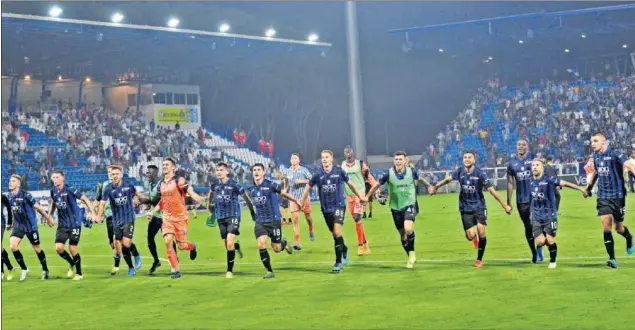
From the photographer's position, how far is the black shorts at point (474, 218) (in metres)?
17.8

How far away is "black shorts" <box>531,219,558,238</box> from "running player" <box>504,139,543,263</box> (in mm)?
850

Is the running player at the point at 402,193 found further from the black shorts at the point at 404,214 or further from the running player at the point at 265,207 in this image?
the running player at the point at 265,207

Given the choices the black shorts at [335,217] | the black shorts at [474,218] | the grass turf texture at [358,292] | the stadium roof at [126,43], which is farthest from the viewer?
the stadium roof at [126,43]

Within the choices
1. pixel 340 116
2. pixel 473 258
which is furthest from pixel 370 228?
pixel 340 116

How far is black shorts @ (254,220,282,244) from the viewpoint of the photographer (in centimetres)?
1777

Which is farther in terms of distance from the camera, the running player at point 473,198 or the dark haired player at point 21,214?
the dark haired player at point 21,214

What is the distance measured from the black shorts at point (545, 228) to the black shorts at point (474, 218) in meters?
0.91

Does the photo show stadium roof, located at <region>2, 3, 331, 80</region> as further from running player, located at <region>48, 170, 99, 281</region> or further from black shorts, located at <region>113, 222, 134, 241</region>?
black shorts, located at <region>113, 222, 134, 241</region>

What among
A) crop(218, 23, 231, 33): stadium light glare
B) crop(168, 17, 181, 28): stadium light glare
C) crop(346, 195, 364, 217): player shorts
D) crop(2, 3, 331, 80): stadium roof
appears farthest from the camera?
crop(218, 23, 231, 33): stadium light glare

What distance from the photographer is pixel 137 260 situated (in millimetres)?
20531

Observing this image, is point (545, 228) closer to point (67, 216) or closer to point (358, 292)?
point (358, 292)

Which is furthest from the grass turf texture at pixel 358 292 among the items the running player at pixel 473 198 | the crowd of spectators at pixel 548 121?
the crowd of spectators at pixel 548 121

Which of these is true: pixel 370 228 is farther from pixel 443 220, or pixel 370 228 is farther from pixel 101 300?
pixel 101 300

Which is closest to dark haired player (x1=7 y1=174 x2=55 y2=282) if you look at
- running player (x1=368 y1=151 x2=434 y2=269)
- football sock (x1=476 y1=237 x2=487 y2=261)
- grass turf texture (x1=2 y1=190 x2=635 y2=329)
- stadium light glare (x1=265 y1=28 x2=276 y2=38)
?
grass turf texture (x1=2 y1=190 x2=635 y2=329)
